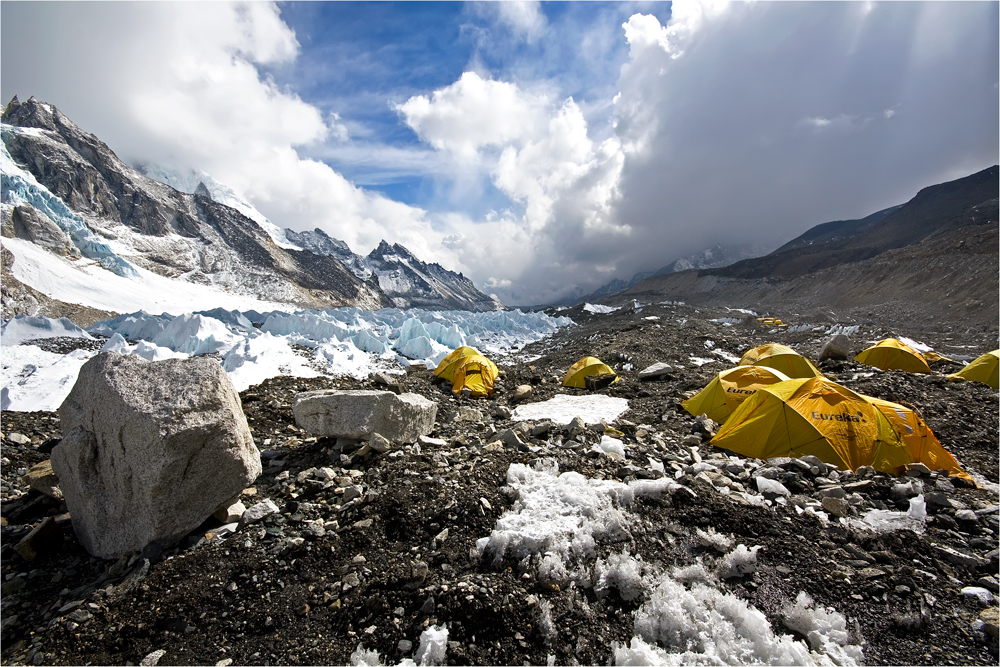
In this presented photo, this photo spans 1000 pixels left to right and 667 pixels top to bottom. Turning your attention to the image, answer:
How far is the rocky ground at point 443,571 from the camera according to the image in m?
2.84

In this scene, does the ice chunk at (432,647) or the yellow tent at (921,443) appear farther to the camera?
the yellow tent at (921,443)

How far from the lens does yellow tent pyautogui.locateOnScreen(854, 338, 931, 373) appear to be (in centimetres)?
1290

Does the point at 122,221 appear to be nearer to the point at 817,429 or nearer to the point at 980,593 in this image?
the point at 817,429

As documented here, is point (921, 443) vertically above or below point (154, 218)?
below

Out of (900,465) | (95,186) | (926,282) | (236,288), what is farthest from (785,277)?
(95,186)

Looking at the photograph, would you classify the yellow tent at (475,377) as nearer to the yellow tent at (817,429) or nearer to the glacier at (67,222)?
the yellow tent at (817,429)

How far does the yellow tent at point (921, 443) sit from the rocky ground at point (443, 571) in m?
0.40

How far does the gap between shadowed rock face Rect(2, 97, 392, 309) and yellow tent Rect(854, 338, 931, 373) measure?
119671 millimetres

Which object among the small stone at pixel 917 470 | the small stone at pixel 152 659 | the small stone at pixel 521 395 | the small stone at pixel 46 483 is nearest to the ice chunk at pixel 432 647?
the small stone at pixel 152 659

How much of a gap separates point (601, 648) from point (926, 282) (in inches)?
2486

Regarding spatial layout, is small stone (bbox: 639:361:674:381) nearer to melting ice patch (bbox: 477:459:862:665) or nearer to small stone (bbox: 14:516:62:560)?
melting ice patch (bbox: 477:459:862:665)

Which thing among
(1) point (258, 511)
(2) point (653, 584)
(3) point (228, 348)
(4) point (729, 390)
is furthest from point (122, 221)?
(2) point (653, 584)

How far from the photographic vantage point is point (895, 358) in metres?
13.3

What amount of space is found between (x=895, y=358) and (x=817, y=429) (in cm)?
1129
